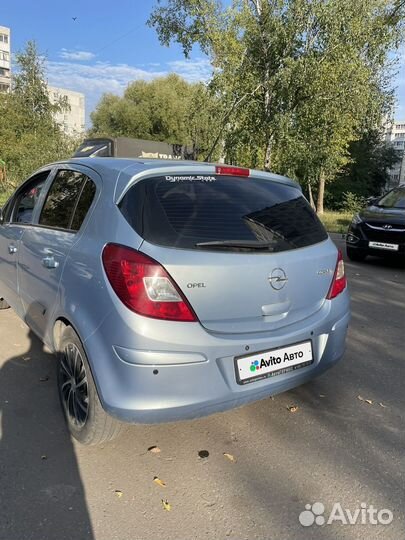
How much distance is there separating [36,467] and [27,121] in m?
30.9

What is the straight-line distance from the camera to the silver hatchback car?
238 centimetres

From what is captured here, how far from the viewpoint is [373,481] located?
256 cm

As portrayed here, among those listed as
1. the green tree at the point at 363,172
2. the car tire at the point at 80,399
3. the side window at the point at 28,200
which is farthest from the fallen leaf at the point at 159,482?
the green tree at the point at 363,172

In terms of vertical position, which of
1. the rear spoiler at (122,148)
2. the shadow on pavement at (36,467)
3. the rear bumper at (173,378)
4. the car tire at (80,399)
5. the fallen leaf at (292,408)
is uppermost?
the rear spoiler at (122,148)

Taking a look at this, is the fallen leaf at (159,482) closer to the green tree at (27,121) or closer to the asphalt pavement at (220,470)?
the asphalt pavement at (220,470)

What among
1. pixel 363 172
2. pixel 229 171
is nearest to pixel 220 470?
pixel 229 171

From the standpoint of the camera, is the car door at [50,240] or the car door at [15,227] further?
the car door at [15,227]

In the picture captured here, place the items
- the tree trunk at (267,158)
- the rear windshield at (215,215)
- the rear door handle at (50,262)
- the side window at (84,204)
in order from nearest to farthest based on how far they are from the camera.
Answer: the rear windshield at (215,215) < the side window at (84,204) < the rear door handle at (50,262) < the tree trunk at (267,158)

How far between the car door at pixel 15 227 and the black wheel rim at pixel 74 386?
3.76 ft

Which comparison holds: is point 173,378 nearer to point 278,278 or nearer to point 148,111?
point 278,278

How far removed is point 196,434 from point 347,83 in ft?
45.9

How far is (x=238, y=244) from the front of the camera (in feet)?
8.54

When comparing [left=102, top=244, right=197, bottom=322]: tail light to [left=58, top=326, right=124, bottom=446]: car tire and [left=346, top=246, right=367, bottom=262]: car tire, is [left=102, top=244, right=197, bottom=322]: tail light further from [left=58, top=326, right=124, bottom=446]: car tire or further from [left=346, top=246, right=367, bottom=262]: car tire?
[left=346, top=246, right=367, bottom=262]: car tire

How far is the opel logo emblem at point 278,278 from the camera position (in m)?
2.65
